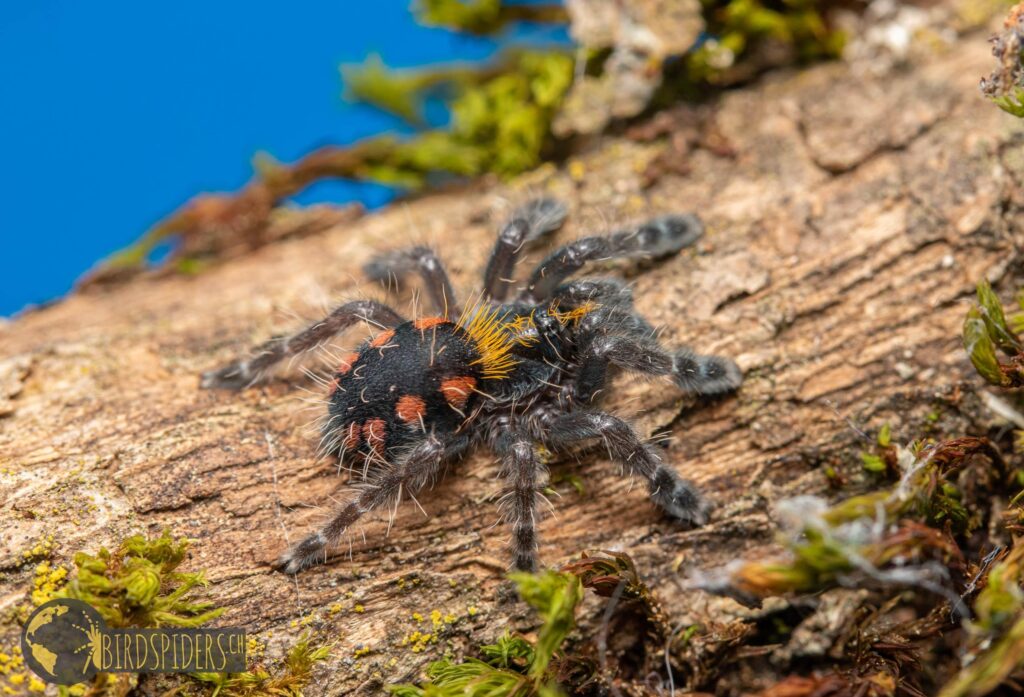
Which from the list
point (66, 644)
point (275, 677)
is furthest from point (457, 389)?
point (66, 644)

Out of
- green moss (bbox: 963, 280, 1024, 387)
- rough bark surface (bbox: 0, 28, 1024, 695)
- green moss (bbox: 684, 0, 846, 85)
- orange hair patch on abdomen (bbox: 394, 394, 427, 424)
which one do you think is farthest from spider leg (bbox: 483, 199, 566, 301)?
green moss (bbox: 963, 280, 1024, 387)

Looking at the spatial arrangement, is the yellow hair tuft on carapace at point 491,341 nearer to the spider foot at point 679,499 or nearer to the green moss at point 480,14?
the spider foot at point 679,499

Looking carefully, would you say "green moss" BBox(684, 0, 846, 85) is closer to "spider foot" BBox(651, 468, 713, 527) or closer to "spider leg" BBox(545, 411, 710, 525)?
"spider leg" BBox(545, 411, 710, 525)

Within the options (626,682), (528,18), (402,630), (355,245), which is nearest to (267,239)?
(355,245)

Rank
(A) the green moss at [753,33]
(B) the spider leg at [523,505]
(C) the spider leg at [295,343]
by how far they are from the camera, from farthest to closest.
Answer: (A) the green moss at [753,33]
(C) the spider leg at [295,343]
(B) the spider leg at [523,505]

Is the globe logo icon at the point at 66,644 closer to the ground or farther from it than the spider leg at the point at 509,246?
closer to the ground

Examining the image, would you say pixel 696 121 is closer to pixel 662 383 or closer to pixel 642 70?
pixel 642 70

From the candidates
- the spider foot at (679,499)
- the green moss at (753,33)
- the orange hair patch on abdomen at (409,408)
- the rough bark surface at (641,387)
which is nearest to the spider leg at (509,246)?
the rough bark surface at (641,387)

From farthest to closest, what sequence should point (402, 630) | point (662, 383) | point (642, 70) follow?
1. point (642, 70)
2. point (662, 383)
3. point (402, 630)
